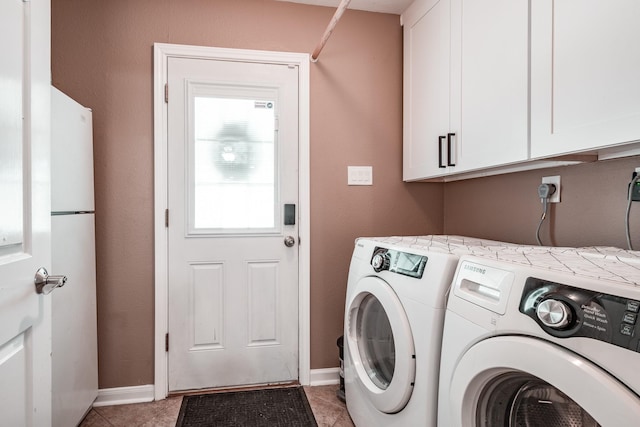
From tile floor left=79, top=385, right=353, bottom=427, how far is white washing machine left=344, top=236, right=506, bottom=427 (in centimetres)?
17

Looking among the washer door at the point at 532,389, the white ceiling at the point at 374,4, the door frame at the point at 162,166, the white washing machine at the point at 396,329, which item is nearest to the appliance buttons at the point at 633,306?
the washer door at the point at 532,389

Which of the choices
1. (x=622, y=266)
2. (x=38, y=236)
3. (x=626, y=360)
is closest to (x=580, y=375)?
(x=626, y=360)

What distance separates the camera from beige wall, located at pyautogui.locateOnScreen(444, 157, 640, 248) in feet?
4.39

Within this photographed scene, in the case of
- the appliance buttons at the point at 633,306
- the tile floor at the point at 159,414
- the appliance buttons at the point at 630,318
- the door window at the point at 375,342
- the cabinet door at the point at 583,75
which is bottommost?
the tile floor at the point at 159,414

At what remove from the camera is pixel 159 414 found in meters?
1.88

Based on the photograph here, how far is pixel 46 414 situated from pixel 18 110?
0.83m

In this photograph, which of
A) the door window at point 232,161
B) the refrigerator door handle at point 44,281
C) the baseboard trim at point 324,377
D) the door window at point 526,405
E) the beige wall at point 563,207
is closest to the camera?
the door window at point 526,405

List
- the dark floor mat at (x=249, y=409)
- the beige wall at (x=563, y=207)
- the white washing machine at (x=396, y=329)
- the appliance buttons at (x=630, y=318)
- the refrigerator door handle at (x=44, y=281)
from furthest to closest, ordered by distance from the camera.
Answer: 1. the dark floor mat at (x=249, y=409)
2. the beige wall at (x=563, y=207)
3. the white washing machine at (x=396, y=329)
4. the refrigerator door handle at (x=44, y=281)
5. the appliance buttons at (x=630, y=318)

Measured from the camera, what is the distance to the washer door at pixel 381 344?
1.19m

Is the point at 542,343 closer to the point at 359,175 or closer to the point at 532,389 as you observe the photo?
the point at 532,389

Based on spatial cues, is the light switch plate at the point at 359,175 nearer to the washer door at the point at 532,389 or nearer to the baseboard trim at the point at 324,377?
the baseboard trim at the point at 324,377

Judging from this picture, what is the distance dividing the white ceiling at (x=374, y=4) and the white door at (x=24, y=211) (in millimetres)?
1582

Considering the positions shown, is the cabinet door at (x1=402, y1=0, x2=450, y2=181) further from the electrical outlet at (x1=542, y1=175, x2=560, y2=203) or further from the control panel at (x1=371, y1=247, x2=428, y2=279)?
the control panel at (x1=371, y1=247, x2=428, y2=279)

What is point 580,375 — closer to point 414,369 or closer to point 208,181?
point 414,369
